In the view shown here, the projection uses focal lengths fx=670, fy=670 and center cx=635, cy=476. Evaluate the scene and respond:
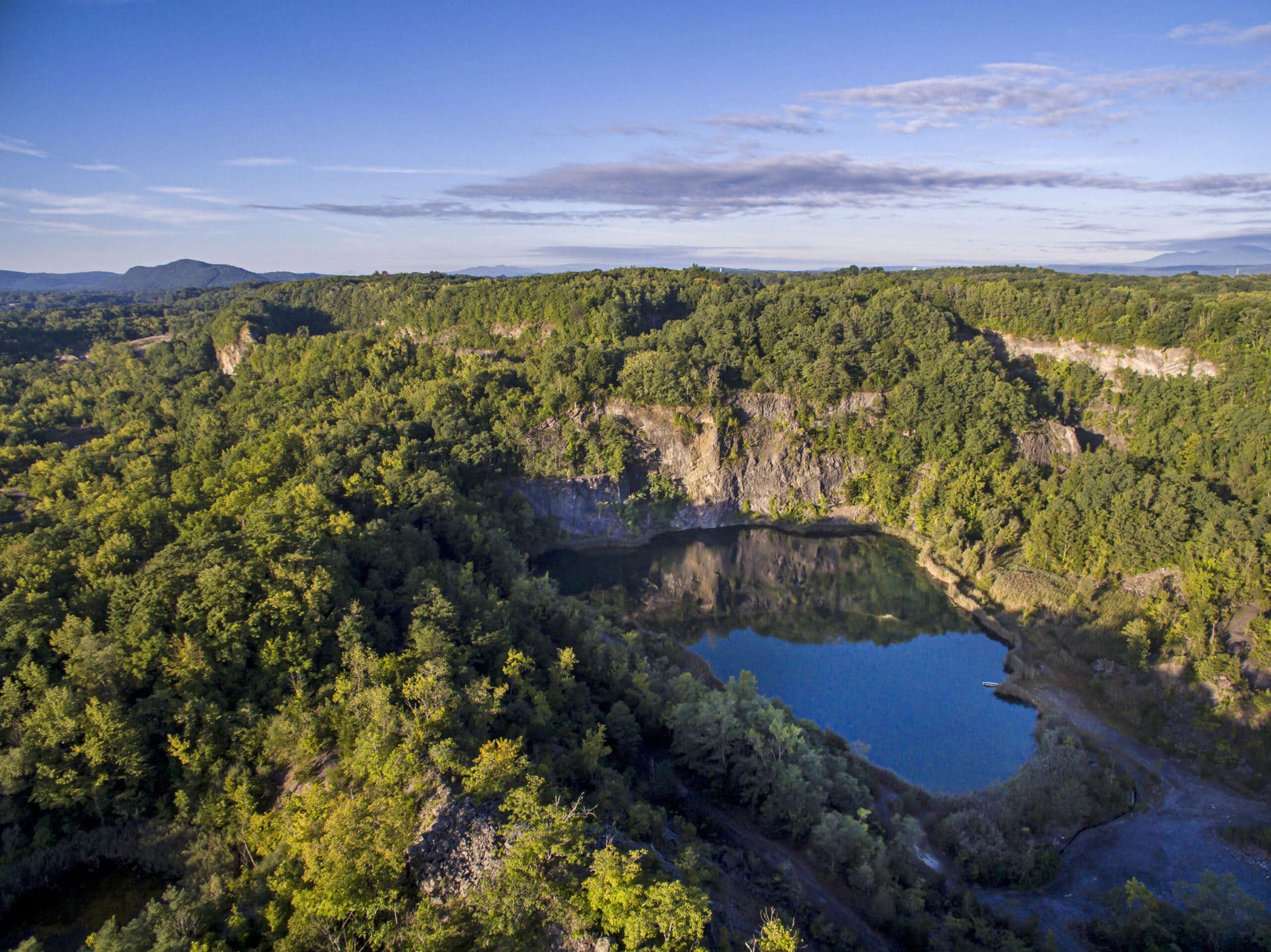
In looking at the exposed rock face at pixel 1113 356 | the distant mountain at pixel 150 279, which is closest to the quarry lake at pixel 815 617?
the exposed rock face at pixel 1113 356

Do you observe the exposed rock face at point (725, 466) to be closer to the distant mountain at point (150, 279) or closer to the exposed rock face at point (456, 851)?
the exposed rock face at point (456, 851)

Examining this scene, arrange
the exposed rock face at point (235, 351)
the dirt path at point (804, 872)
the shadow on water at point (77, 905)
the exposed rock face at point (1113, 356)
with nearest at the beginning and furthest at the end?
the shadow on water at point (77, 905) < the dirt path at point (804, 872) < the exposed rock face at point (1113, 356) < the exposed rock face at point (235, 351)

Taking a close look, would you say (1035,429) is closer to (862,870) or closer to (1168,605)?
(1168,605)

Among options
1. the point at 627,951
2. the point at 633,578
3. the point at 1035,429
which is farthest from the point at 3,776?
the point at 1035,429

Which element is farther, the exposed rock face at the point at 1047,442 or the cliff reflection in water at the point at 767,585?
the exposed rock face at the point at 1047,442

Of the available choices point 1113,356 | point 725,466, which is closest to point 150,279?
point 725,466

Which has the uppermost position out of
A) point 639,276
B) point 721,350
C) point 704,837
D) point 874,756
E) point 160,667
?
point 639,276

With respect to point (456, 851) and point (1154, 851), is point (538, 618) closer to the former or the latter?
point (456, 851)
